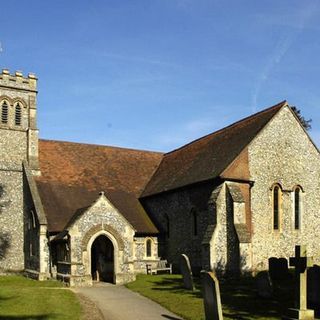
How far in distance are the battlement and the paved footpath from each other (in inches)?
678

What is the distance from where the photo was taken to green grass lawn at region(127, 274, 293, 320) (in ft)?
48.2

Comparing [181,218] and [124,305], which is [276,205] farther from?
[124,305]

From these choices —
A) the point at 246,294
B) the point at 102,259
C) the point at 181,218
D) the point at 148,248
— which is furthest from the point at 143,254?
the point at 246,294

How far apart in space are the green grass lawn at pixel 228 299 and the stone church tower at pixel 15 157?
1074 cm

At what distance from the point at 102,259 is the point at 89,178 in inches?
271

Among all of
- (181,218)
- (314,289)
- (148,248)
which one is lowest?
(148,248)

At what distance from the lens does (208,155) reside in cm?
3042

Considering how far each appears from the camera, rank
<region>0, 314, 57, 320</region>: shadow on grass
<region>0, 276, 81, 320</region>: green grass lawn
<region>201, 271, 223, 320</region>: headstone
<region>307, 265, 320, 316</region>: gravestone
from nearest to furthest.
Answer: <region>201, 271, 223, 320</region>: headstone
<region>0, 314, 57, 320</region>: shadow on grass
<region>307, 265, 320, 316</region>: gravestone
<region>0, 276, 81, 320</region>: green grass lawn

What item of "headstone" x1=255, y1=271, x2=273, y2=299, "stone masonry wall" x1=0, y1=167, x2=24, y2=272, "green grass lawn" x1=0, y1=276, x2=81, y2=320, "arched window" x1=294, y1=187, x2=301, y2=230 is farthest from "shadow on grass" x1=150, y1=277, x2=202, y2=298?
"stone masonry wall" x1=0, y1=167, x2=24, y2=272

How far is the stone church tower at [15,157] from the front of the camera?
3106 centimetres

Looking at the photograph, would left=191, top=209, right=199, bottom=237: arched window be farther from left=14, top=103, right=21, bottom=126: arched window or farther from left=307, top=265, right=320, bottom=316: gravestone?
left=14, top=103, right=21, bottom=126: arched window

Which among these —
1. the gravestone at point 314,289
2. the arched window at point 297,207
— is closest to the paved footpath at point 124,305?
the gravestone at point 314,289

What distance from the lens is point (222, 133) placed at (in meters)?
32.7

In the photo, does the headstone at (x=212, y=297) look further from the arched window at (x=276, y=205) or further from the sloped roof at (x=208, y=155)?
the arched window at (x=276, y=205)
